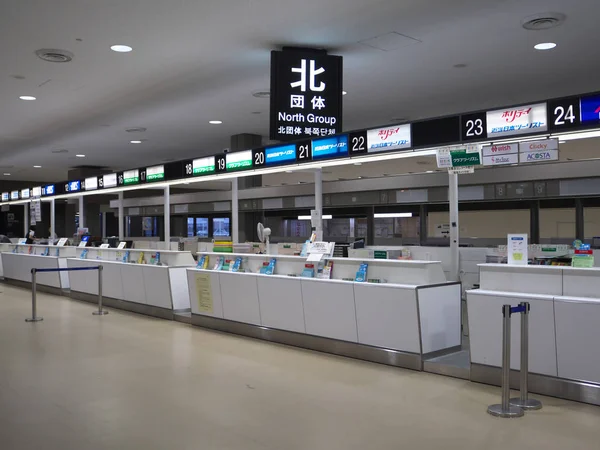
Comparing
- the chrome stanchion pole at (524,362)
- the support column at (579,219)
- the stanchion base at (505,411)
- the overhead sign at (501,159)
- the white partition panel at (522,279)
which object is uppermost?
the overhead sign at (501,159)

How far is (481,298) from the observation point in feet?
19.0

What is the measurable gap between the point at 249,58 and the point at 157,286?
15.8ft

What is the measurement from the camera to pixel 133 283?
11.1 meters

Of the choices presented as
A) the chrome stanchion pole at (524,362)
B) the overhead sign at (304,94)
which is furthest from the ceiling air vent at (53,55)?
the chrome stanchion pole at (524,362)

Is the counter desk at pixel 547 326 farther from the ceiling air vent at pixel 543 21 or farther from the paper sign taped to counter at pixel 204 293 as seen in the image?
the paper sign taped to counter at pixel 204 293

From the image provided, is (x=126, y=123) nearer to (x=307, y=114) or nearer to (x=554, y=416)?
(x=307, y=114)

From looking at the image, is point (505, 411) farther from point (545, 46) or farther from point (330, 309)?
point (545, 46)

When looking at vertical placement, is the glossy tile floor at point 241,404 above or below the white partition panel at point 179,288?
below

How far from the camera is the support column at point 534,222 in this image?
1013cm

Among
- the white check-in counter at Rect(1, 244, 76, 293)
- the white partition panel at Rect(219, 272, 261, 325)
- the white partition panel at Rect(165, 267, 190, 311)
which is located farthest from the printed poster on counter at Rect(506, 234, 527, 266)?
the white check-in counter at Rect(1, 244, 76, 293)

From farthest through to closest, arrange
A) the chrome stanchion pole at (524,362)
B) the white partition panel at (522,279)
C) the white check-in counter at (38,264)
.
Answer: the white check-in counter at (38,264) < the white partition panel at (522,279) < the chrome stanchion pole at (524,362)

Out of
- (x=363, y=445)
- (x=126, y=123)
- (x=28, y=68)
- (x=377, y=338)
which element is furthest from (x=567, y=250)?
(x=126, y=123)

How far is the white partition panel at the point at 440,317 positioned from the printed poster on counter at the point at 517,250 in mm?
958

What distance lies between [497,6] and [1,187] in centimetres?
2442
